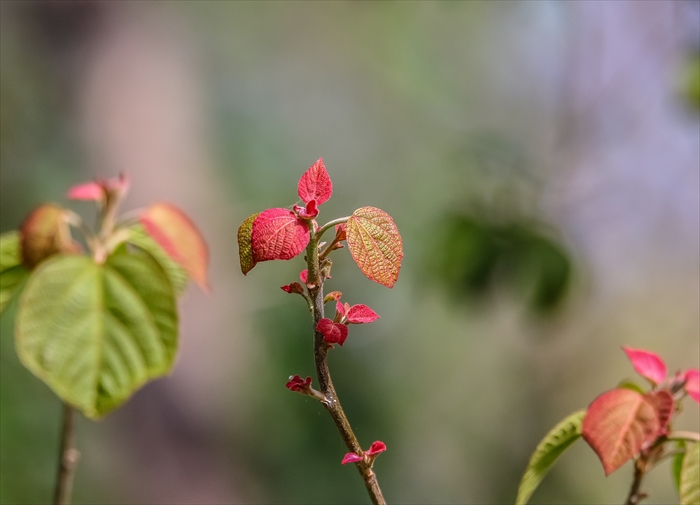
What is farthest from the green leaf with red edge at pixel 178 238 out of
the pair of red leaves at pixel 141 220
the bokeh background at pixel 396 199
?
the bokeh background at pixel 396 199

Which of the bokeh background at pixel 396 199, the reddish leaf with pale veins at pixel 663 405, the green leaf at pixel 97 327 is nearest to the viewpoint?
the green leaf at pixel 97 327

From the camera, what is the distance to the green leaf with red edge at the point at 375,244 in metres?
0.27

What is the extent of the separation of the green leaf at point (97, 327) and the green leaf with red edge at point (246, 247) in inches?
1.7

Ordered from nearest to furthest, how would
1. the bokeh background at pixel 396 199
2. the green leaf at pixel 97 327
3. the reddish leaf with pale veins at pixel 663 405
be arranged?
the green leaf at pixel 97 327, the reddish leaf with pale veins at pixel 663 405, the bokeh background at pixel 396 199

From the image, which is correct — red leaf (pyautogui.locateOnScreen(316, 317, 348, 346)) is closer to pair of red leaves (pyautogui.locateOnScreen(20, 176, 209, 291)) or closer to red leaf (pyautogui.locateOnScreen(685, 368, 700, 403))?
pair of red leaves (pyautogui.locateOnScreen(20, 176, 209, 291))

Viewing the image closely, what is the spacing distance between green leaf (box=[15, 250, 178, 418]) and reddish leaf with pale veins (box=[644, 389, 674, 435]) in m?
0.31

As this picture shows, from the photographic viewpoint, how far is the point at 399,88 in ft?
3.63

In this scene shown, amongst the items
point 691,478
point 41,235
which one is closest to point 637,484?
point 691,478

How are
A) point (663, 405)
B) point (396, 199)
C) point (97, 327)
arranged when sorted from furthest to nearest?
point (396, 199)
point (663, 405)
point (97, 327)

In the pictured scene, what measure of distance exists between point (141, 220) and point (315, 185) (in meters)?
0.10

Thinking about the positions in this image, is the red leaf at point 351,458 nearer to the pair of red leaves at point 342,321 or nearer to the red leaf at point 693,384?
the pair of red leaves at point 342,321

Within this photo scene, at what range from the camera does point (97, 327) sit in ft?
0.78

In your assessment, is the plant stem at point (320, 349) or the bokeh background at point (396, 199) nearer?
the plant stem at point (320, 349)

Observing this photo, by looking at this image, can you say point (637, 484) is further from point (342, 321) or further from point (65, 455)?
point (65, 455)
